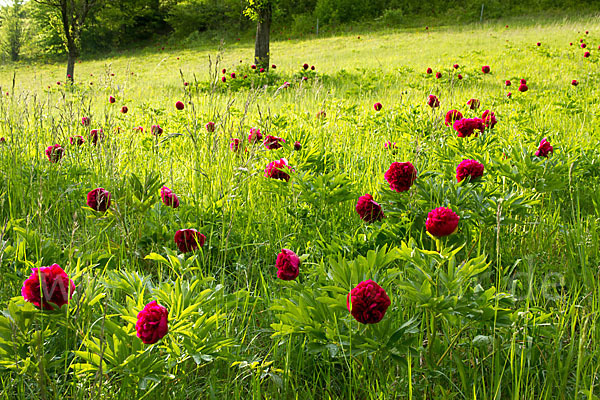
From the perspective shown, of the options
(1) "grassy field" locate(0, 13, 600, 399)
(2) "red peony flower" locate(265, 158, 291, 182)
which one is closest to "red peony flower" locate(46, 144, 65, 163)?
(1) "grassy field" locate(0, 13, 600, 399)

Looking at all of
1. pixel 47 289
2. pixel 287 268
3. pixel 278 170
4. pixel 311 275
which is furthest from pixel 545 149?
pixel 47 289

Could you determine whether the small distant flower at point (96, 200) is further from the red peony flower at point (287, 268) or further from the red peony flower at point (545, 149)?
the red peony flower at point (545, 149)

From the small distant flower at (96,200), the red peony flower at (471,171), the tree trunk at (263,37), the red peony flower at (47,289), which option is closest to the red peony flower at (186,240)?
the small distant flower at (96,200)

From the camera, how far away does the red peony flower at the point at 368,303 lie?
39.9 inches

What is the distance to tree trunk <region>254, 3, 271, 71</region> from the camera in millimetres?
10742

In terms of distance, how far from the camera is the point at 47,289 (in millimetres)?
1071

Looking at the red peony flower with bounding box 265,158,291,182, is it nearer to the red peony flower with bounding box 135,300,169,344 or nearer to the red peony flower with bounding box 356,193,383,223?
the red peony flower with bounding box 356,193,383,223

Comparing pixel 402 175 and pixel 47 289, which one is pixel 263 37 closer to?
pixel 402 175

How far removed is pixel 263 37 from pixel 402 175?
1043 cm

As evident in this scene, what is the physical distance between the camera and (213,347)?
1100 mm

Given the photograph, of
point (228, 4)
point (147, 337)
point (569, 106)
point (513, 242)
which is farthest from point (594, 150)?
point (228, 4)

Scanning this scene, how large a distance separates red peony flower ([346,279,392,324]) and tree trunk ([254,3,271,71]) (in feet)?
33.4

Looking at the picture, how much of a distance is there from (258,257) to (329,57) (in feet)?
49.0

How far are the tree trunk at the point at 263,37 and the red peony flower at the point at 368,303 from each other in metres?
10.2
